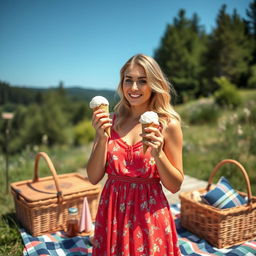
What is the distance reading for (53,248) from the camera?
322 centimetres

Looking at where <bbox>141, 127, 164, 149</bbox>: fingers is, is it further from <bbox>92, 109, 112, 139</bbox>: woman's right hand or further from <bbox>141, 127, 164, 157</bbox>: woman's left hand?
<bbox>92, 109, 112, 139</bbox>: woman's right hand

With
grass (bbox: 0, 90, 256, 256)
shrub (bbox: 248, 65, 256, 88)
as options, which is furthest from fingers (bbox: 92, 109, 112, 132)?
shrub (bbox: 248, 65, 256, 88)

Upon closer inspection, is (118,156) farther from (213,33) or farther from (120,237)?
(213,33)

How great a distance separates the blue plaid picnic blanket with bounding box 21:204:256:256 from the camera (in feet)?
10.2

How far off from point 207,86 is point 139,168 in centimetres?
2873

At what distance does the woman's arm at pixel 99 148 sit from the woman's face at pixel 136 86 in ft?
1.10

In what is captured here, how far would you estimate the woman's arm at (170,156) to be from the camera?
193 centimetres

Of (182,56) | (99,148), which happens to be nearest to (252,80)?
(182,56)

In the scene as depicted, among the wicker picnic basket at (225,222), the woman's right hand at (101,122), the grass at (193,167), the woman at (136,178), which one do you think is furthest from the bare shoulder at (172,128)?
the wicker picnic basket at (225,222)

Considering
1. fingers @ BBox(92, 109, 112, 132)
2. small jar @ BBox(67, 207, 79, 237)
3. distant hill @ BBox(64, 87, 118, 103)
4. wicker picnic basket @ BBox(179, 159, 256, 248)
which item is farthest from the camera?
small jar @ BBox(67, 207, 79, 237)

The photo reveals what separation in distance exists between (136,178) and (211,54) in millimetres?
29154

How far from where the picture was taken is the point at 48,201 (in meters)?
3.42

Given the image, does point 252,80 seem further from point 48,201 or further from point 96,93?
point 48,201

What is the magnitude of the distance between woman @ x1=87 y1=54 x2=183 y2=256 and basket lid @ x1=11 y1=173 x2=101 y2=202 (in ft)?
4.40
